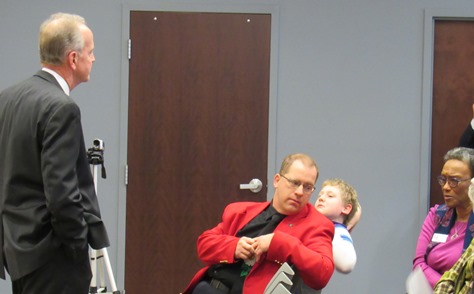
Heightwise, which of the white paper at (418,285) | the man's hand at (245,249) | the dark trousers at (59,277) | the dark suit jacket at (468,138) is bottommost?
the white paper at (418,285)

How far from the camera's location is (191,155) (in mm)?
4496

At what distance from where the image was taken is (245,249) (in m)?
2.61

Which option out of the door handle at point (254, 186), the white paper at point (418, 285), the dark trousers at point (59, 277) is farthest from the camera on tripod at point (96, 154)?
the white paper at point (418, 285)

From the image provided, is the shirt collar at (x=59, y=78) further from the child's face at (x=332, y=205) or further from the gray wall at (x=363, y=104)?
the gray wall at (x=363, y=104)

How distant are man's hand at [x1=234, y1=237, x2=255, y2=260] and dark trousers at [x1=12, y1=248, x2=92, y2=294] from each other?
0.56 meters

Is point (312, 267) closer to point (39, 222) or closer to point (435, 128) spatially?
point (39, 222)

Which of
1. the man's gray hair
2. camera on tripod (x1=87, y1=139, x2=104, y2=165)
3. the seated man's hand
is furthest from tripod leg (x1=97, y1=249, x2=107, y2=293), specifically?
the man's gray hair

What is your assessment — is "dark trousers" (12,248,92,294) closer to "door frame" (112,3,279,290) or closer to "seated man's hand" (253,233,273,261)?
"seated man's hand" (253,233,273,261)

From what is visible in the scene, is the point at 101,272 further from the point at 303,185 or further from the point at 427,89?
the point at 427,89

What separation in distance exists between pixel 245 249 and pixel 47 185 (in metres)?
0.76

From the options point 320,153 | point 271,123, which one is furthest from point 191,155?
point 320,153

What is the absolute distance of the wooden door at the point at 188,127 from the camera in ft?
14.7

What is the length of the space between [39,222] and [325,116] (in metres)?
2.47

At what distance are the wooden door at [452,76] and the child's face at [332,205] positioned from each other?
5.50 ft
